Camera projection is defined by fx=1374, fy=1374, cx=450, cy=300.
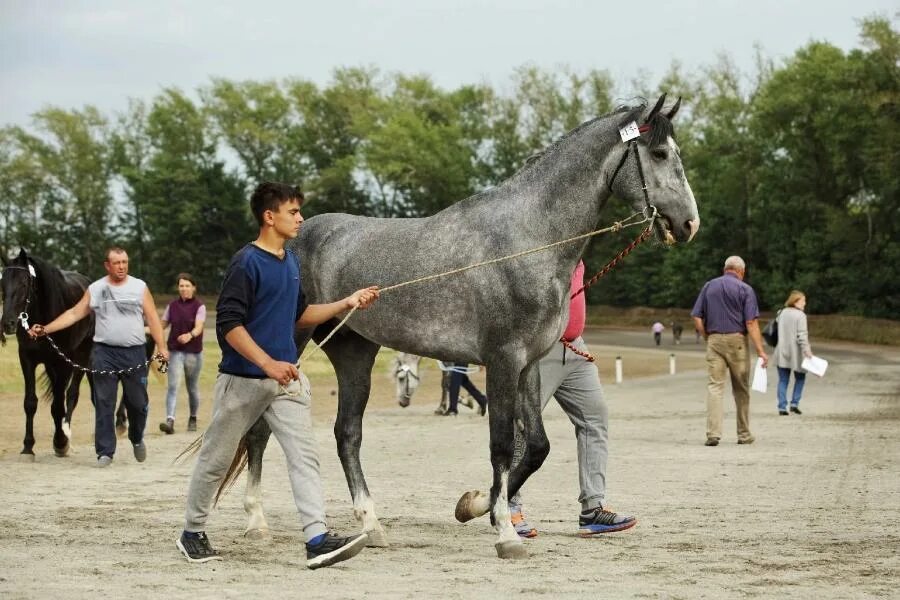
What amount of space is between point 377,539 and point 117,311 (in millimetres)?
6135

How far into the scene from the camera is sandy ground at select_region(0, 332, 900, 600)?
A: 6.75m

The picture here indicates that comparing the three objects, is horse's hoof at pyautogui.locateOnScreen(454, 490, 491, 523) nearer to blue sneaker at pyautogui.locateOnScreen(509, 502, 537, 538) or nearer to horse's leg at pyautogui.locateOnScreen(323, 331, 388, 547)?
blue sneaker at pyautogui.locateOnScreen(509, 502, 537, 538)

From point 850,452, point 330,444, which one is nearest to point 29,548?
point 330,444

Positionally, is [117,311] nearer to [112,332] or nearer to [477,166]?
[112,332]

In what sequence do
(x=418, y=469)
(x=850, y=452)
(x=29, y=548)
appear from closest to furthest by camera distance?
(x=29, y=548) < (x=418, y=469) < (x=850, y=452)

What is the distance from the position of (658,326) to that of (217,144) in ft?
170

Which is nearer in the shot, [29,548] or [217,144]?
[29,548]

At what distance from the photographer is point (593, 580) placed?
271 inches

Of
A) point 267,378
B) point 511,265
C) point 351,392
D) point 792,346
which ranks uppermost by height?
point 511,265

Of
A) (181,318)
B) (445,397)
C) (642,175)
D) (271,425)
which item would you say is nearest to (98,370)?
(181,318)

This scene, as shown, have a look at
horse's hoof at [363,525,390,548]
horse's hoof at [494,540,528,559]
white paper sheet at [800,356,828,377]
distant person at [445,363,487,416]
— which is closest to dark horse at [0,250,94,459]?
distant person at [445,363,487,416]

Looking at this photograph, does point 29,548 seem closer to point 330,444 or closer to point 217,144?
point 330,444

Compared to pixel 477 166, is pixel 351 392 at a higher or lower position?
lower

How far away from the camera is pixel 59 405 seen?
14.9 metres
